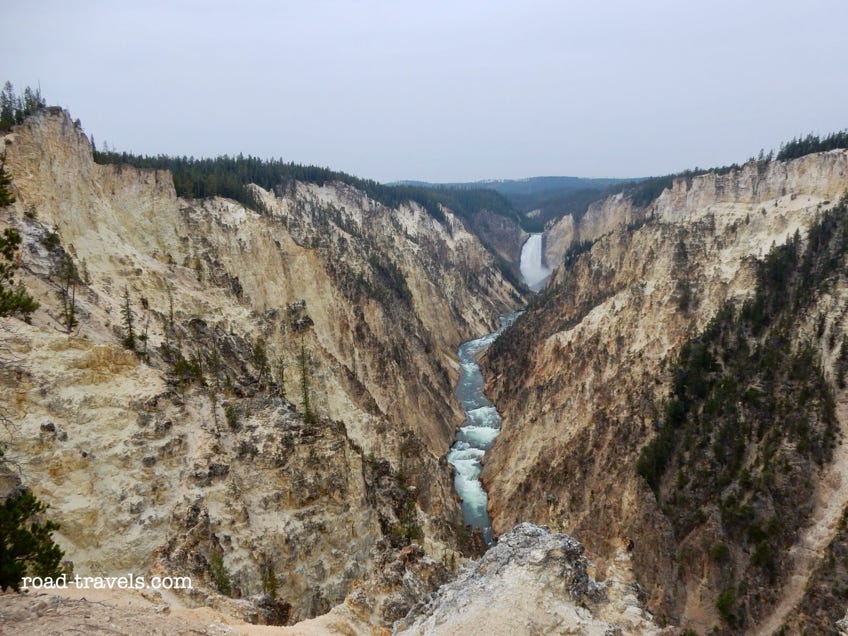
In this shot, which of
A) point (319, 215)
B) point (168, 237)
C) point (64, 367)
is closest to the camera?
point (64, 367)

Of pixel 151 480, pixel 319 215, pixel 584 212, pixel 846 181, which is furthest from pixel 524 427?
pixel 584 212

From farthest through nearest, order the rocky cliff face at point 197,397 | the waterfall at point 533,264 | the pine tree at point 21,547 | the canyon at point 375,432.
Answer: the waterfall at point 533,264
the rocky cliff face at point 197,397
the canyon at point 375,432
the pine tree at point 21,547

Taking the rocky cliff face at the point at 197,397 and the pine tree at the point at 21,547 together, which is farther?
the rocky cliff face at the point at 197,397

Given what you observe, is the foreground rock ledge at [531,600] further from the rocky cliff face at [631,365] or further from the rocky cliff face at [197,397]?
the rocky cliff face at [631,365]

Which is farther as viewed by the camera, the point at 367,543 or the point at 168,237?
the point at 168,237

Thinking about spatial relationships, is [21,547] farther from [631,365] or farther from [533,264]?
[533,264]

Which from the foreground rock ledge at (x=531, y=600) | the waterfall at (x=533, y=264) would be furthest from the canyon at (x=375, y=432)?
the waterfall at (x=533, y=264)

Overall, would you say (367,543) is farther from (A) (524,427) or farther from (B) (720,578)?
(A) (524,427)

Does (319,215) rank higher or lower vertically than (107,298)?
higher
